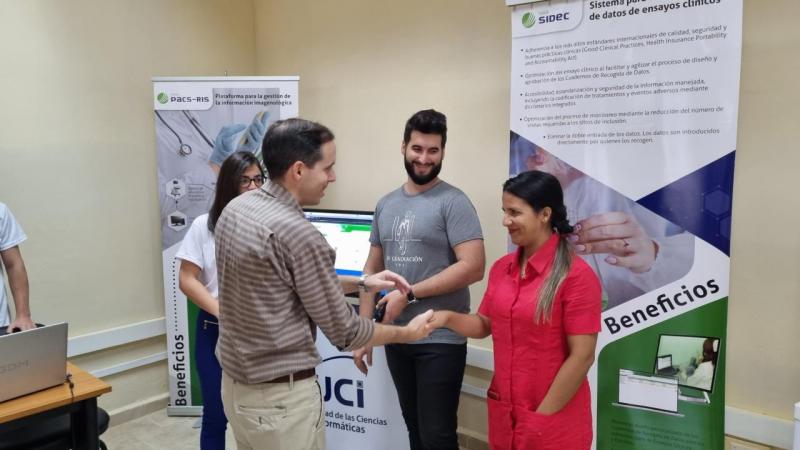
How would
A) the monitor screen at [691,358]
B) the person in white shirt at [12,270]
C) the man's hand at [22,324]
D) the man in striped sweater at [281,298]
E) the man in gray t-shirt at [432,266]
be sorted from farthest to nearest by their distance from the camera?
the person in white shirt at [12,270]
the man's hand at [22,324]
the man in gray t-shirt at [432,266]
the monitor screen at [691,358]
the man in striped sweater at [281,298]

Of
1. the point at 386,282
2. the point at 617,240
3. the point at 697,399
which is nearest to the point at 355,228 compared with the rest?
the point at 386,282

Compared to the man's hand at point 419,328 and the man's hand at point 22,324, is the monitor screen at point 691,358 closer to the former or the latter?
the man's hand at point 419,328

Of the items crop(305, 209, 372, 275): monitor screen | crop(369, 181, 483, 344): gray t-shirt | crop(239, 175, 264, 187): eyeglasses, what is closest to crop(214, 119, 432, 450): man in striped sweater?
crop(369, 181, 483, 344): gray t-shirt

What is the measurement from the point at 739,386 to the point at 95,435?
2523 millimetres

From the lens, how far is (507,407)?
1.68 meters

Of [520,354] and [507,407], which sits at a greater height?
[520,354]

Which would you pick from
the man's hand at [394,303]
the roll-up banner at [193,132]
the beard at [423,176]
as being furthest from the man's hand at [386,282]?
the roll-up banner at [193,132]

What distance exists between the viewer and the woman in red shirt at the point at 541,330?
158 centimetres

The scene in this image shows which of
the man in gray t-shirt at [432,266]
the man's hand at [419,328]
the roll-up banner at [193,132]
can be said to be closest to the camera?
the man's hand at [419,328]

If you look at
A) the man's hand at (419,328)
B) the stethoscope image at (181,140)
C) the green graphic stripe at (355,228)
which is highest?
the stethoscope image at (181,140)

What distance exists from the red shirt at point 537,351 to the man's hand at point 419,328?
0.23 m

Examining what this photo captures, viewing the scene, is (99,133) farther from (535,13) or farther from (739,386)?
(739,386)

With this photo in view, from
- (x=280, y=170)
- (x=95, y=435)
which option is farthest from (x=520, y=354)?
(x=95, y=435)

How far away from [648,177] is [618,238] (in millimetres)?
242
